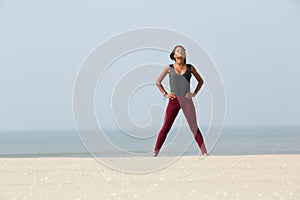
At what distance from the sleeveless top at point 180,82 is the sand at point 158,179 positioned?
138 centimetres

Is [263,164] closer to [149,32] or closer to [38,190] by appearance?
[149,32]

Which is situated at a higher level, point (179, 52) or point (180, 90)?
point (179, 52)

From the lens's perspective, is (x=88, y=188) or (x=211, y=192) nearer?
(x=211, y=192)

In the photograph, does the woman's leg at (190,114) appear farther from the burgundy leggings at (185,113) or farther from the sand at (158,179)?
the sand at (158,179)

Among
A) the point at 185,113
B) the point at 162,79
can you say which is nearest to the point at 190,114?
the point at 185,113

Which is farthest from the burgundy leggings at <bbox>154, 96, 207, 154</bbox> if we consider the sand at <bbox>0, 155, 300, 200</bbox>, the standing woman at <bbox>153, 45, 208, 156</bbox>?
the sand at <bbox>0, 155, 300, 200</bbox>

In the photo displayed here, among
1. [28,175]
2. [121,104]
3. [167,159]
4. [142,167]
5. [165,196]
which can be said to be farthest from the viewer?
[121,104]

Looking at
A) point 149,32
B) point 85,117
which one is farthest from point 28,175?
point 149,32

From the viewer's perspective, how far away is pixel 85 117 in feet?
39.0

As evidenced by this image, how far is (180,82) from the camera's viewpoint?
36.9 feet

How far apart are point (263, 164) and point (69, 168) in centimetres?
354

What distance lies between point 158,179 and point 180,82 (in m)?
3.26

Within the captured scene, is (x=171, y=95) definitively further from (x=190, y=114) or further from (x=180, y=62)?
(x=180, y=62)

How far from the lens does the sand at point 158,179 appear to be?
728cm
